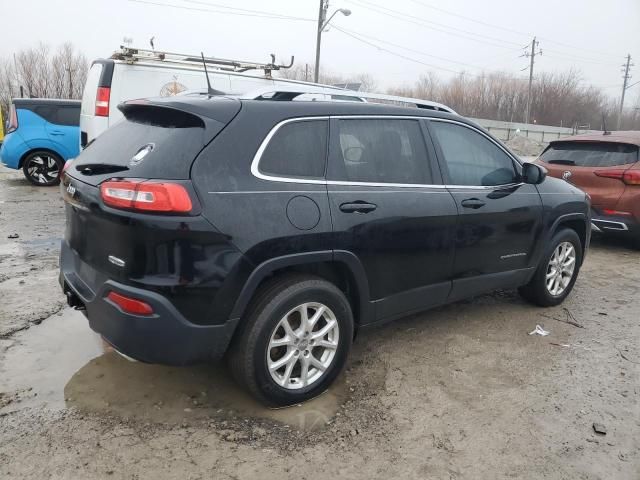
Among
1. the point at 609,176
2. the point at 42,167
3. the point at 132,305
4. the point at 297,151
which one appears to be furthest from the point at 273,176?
the point at 42,167

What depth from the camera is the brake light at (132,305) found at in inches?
100.0

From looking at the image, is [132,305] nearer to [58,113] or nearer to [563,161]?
[563,161]

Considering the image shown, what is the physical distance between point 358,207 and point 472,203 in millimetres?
1131

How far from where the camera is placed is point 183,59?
26.0ft

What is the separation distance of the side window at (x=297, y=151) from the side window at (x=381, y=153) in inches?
4.5

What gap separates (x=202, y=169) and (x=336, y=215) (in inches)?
32.3

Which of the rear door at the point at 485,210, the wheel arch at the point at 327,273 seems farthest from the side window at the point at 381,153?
the wheel arch at the point at 327,273

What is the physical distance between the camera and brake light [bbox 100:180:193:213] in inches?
98.6

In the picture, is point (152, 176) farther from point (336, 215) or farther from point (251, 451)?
point (251, 451)

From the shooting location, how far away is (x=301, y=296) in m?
2.89

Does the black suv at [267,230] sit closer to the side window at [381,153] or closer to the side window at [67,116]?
the side window at [381,153]

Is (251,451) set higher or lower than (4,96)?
lower

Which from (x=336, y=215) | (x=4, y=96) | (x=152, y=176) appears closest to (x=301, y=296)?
(x=336, y=215)

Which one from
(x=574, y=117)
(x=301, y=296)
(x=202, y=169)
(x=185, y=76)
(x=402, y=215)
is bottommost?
(x=301, y=296)
